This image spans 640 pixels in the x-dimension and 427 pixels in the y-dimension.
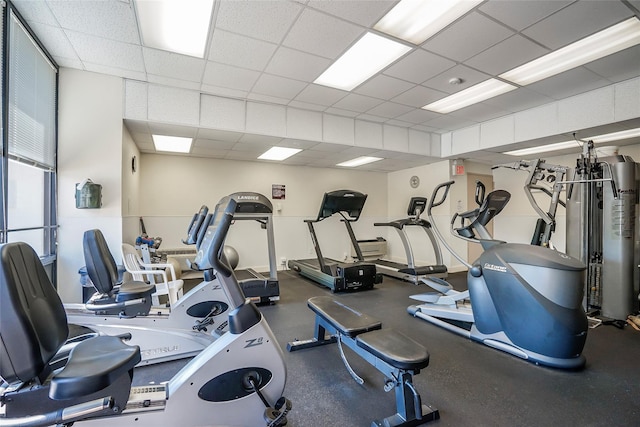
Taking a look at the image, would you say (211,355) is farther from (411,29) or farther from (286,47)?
(411,29)

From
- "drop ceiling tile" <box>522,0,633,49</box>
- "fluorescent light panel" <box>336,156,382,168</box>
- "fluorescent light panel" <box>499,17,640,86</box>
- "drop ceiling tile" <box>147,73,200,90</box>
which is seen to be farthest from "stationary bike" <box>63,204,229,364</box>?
"fluorescent light panel" <box>336,156,382,168</box>

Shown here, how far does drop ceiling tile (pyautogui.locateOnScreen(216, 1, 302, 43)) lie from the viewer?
2.35 metres

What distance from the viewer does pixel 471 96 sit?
13.7 ft

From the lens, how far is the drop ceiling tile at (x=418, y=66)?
10.0 feet

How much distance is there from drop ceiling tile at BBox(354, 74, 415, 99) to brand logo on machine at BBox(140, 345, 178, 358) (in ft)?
11.5

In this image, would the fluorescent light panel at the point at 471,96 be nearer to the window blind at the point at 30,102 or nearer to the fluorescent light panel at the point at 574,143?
the fluorescent light panel at the point at 574,143

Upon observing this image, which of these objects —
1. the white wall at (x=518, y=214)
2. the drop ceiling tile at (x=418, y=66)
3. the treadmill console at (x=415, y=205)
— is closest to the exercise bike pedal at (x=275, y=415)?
the drop ceiling tile at (x=418, y=66)

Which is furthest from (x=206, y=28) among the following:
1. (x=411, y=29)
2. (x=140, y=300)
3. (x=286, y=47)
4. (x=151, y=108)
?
(x=140, y=300)

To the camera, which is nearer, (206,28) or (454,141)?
(206,28)

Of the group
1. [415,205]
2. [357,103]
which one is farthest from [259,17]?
[415,205]

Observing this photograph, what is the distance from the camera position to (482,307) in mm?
2830

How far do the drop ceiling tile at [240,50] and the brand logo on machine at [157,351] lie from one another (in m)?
2.79

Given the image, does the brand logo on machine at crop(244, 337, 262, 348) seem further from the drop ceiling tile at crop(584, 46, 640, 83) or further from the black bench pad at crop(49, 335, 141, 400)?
the drop ceiling tile at crop(584, 46, 640, 83)

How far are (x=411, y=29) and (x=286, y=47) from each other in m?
1.17
